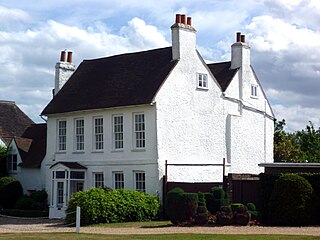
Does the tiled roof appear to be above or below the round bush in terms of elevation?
above

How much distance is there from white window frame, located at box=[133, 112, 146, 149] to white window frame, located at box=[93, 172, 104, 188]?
3.67 m

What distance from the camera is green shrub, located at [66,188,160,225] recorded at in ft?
107

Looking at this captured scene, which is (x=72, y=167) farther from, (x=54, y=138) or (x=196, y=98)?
(x=196, y=98)

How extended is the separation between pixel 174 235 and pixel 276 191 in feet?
23.9

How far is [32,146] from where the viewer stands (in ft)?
156

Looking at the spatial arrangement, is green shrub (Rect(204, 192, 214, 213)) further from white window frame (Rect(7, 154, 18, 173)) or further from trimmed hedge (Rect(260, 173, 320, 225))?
white window frame (Rect(7, 154, 18, 173))

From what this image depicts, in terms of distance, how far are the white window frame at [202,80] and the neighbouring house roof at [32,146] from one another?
13.5m

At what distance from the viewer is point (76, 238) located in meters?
24.1

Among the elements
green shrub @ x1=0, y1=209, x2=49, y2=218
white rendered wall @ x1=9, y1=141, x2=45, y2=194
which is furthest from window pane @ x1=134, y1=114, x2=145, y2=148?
A: white rendered wall @ x1=9, y1=141, x2=45, y2=194

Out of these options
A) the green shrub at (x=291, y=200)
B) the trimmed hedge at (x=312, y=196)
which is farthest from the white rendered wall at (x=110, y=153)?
the green shrub at (x=291, y=200)

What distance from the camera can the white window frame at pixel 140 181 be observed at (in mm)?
37125

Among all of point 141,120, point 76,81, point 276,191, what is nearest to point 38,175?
point 76,81

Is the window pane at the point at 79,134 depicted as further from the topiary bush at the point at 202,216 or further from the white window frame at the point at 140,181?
the topiary bush at the point at 202,216

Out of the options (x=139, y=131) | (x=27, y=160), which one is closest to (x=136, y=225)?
(x=139, y=131)
